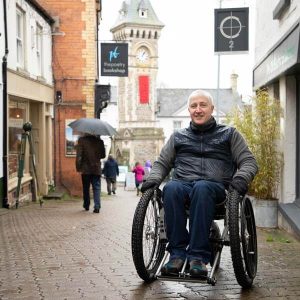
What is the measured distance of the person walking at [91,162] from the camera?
40.4 ft

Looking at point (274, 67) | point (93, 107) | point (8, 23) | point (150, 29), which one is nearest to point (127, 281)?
point (274, 67)

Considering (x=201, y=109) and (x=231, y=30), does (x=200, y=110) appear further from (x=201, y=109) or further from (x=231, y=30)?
(x=231, y=30)

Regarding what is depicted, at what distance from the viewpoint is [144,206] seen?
4.86 m

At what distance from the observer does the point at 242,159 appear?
5113mm

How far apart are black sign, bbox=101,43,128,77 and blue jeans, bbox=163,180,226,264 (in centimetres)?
1489

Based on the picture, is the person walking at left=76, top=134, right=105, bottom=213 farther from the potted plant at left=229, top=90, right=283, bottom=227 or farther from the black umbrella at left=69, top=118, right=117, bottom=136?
the potted plant at left=229, top=90, right=283, bottom=227

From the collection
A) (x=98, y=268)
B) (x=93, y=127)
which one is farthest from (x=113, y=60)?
(x=98, y=268)

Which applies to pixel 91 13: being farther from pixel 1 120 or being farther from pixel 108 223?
pixel 108 223

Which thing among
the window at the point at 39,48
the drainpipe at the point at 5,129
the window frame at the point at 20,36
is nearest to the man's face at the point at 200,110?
the drainpipe at the point at 5,129

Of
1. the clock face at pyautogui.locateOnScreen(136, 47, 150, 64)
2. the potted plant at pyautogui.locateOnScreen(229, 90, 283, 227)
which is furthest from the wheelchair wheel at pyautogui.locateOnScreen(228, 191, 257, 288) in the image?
the clock face at pyautogui.locateOnScreen(136, 47, 150, 64)

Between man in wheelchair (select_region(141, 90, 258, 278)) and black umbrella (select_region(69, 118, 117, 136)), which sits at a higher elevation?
black umbrella (select_region(69, 118, 117, 136))

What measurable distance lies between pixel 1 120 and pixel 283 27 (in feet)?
20.8

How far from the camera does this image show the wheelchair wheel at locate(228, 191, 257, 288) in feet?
15.1

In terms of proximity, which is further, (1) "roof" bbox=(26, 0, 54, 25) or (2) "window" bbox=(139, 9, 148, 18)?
(2) "window" bbox=(139, 9, 148, 18)
